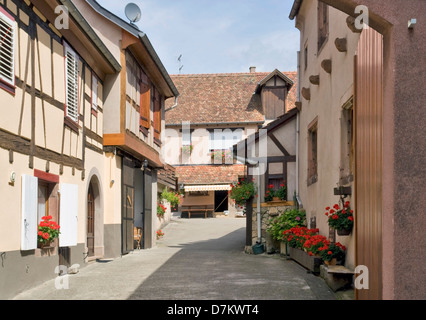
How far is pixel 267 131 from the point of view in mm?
16766

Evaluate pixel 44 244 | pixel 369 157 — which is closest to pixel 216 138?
pixel 44 244

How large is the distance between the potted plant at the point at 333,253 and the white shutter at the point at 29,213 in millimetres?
4613

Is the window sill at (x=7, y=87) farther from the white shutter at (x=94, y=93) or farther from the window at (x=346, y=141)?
the window at (x=346, y=141)

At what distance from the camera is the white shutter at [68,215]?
10305 mm


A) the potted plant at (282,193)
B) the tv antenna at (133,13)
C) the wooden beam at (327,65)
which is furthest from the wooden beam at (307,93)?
the tv antenna at (133,13)

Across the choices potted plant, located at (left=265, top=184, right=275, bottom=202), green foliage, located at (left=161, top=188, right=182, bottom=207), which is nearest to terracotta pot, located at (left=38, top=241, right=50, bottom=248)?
potted plant, located at (left=265, top=184, right=275, bottom=202)

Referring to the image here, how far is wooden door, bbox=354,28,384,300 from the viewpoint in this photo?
5.28 m

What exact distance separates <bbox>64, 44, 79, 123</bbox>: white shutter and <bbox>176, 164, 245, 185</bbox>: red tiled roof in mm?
19456

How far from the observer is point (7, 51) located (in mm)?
8023

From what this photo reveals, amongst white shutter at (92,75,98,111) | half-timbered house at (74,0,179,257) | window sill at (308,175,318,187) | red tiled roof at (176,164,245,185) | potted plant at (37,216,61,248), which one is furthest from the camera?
red tiled roof at (176,164,245,185)

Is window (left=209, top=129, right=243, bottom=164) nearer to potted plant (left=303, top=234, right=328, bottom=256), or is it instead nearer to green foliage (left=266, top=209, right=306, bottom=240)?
green foliage (left=266, top=209, right=306, bottom=240)

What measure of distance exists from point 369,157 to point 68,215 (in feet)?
21.2

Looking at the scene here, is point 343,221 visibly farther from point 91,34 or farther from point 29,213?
point 91,34

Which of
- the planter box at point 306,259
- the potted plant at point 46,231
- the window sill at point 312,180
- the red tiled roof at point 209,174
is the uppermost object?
the red tiled roof at point 209,174
